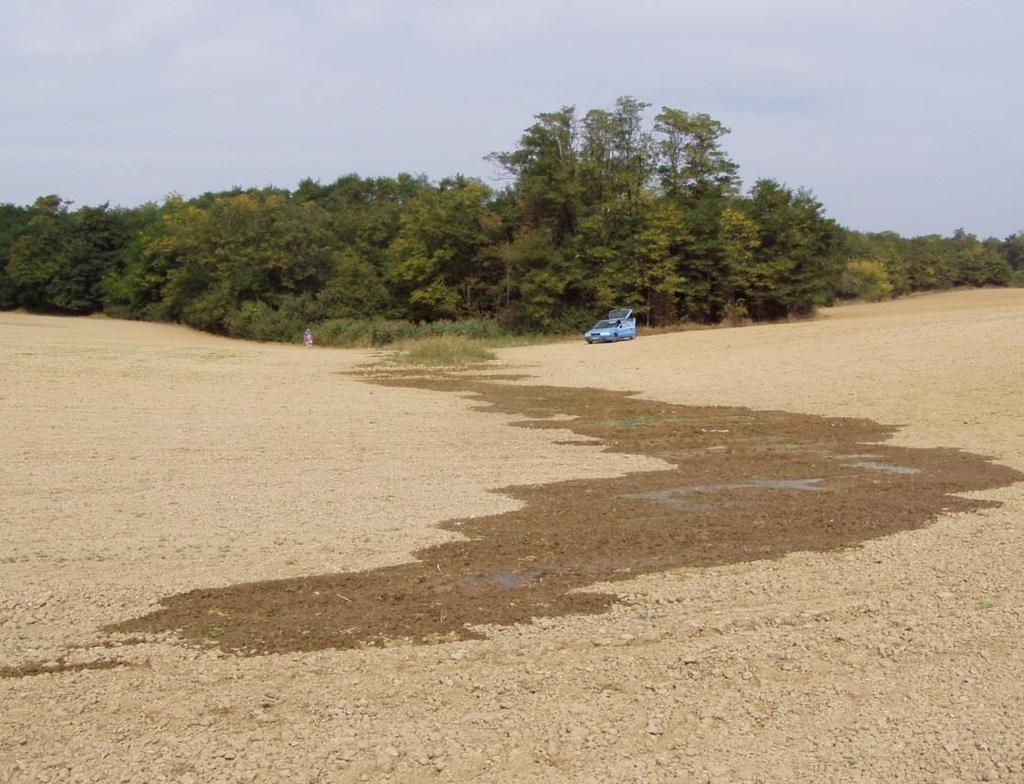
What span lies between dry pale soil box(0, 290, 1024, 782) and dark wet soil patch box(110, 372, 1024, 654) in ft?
0.16

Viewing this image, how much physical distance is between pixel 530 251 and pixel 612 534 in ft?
185

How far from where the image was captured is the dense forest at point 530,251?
65562 millimetres

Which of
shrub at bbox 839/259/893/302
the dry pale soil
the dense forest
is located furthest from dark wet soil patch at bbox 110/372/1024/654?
shrub at bbox 839/259/893/302

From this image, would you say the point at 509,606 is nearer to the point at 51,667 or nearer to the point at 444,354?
the point at 51,667

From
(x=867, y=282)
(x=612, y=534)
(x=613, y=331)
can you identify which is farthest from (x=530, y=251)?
(x=612, y=534)

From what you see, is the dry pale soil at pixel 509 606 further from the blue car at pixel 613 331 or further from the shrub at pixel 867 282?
the shrub at pixel 867 282

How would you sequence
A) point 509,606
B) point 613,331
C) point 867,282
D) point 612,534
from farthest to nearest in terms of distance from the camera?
point 867,282 → point 613,331 → point 612,534 → point 509,606

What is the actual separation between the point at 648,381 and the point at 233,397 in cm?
1381

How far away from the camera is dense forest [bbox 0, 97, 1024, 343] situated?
2581 inches

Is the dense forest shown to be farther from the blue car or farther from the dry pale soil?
the dry pale soil

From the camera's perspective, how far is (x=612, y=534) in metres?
10.2

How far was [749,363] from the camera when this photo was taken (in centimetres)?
3638

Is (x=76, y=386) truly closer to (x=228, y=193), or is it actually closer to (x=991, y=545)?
(x=991, y=545)

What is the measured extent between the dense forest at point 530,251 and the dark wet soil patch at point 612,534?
4729 cm
